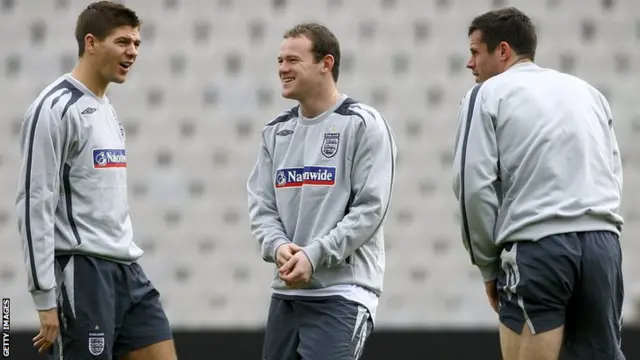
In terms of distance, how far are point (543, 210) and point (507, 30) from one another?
675mm

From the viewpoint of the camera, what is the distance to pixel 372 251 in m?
4.48

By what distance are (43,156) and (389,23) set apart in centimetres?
701

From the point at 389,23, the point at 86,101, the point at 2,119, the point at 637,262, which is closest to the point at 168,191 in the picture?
→ the point at 2,119

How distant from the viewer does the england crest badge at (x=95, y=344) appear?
4.30 m

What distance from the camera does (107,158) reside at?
4.41 metres

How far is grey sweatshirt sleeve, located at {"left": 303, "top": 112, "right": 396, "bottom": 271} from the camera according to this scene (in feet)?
14.0

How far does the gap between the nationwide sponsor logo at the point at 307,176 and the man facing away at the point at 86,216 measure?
0.61 meters

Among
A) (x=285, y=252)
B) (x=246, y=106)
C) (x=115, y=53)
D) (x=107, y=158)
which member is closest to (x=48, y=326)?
(x=107, y=158)

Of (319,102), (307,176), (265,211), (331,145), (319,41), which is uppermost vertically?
(319,41)

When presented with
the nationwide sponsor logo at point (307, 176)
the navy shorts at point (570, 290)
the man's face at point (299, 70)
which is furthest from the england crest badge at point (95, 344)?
the navy shorts at point (570, 290)

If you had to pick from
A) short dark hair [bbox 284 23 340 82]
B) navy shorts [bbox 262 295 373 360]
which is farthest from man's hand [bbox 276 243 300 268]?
short dark hair [bbox 284 23 340 82]

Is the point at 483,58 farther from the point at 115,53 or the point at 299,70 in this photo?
the point at 115,53

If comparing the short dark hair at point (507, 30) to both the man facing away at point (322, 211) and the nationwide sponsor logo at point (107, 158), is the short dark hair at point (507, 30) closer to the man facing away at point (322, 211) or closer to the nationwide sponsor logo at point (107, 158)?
the man facing away at point (322, 211)

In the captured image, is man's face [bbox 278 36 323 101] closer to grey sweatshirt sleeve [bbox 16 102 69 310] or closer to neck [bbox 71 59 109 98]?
neck [bbox 71 59 109 98]
